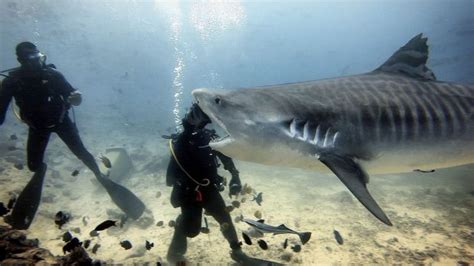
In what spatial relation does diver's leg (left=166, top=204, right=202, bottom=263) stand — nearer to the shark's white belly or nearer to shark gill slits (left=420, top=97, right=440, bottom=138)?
the shark's white belly

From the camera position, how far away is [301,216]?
856 centimetres

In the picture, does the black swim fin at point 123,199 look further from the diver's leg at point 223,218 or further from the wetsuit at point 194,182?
the diver's leg at point 223,218

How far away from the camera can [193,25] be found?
91.7m

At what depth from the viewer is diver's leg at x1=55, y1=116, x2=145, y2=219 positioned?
755 cm

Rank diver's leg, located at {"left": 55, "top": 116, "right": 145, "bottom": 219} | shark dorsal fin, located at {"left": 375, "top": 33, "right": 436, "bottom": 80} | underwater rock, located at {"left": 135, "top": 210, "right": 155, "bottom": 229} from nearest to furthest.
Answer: shark dorsal fin, located at {"left": 375, "top": 33, "right": 436, "bottom": 80}, diver's leg, located at {"left": 55, "top": 116, "right": 145, "bottom": 219}, underwater rock, located at {"left": 135, "top": 210, "right": 155, "bottom": 229}

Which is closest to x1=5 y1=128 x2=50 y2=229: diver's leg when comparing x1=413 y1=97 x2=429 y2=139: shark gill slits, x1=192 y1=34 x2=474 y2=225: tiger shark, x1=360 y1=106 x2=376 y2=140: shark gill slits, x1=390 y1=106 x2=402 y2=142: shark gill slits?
x1=192 y1=34 x2=474 y2=225: tiger shark

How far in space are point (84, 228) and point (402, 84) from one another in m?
8.36

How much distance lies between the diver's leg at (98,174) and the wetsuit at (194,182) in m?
2.78

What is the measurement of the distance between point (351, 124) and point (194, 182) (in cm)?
293

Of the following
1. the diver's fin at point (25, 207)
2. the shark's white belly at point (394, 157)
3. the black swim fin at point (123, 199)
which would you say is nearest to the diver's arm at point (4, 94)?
the diver's fin at point (25, 207)

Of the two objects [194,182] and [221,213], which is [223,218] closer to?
[221,213]

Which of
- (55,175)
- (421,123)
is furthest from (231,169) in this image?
(55,175)

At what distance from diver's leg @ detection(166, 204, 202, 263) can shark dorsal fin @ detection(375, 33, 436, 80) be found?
3.71 meters

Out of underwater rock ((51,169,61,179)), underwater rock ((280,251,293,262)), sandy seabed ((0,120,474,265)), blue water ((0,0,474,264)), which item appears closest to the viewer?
underwater rock ((280,251,293,262))
